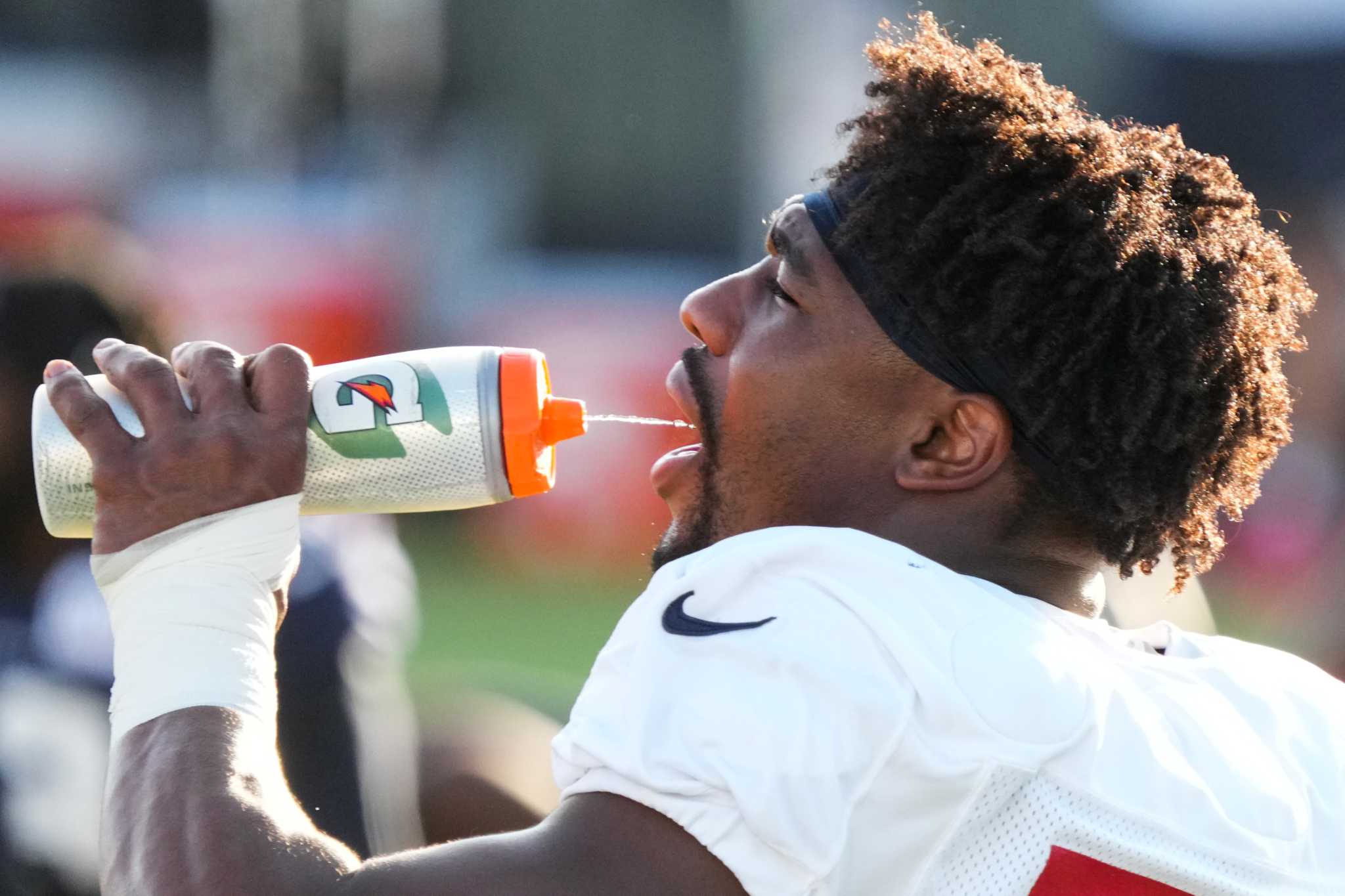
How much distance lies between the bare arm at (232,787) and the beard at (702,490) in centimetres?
55

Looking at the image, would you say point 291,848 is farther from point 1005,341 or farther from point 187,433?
point 1005,341

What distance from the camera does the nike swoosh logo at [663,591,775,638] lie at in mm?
1431

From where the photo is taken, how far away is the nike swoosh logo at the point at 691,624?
1.43 meters

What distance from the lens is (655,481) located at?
207cm

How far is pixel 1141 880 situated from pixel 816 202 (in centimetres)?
102

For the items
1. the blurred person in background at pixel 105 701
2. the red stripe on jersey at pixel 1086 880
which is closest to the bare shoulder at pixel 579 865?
the red stripe on jersey at pixel 1086 880

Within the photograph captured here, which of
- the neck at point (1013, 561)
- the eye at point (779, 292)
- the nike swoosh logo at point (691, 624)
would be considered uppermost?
the eye at point (779, 292)

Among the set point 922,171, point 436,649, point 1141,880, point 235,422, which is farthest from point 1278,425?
point 436,649

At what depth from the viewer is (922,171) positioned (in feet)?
6.29

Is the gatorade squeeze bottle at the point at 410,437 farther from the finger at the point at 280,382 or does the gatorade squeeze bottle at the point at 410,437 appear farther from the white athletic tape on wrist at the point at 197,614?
the white athletic tape on wrist at the point at 197,614

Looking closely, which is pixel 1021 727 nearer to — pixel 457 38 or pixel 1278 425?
A: pixel 1278 425

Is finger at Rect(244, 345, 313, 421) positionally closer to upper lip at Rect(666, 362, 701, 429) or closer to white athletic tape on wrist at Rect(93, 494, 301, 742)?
white athletic tape on wrist at Rect(93, 494, 301, 742)

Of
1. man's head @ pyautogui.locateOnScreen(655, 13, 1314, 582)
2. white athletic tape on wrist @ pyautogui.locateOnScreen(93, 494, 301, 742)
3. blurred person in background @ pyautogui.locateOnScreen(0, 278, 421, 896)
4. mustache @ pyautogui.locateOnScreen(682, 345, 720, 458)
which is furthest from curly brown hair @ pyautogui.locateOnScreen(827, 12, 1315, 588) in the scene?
blurred person in background @ pyautogui.locateOnScreen(0, 278, 421, 896)

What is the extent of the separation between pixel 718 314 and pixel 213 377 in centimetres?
71
